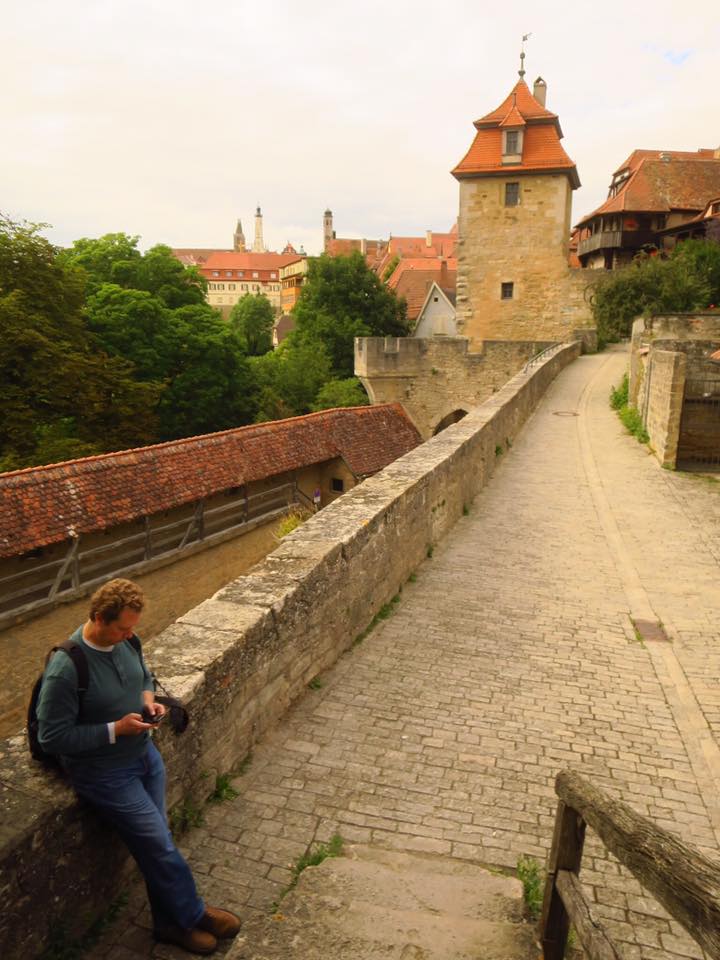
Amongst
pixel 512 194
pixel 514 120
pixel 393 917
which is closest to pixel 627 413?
pixel 393 917

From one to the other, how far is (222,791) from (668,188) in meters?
43.9

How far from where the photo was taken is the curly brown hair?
2.67m

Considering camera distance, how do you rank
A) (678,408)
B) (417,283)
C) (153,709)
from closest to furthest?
(153,709), (678,408), (417,283)

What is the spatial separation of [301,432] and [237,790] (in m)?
16.3

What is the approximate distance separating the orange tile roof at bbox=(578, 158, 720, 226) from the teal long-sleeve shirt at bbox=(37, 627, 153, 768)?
4201cm

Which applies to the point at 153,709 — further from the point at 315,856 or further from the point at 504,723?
the point at 504,723

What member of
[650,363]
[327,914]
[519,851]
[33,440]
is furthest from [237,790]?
[33,440]

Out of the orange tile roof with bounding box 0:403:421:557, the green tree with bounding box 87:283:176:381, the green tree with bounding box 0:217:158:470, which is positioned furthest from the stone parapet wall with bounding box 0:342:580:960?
the green tree with bounding box 87:283:176:381

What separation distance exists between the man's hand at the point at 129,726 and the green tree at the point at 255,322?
240 ft

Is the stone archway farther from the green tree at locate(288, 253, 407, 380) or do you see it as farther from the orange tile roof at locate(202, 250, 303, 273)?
the orange tile roof at locate(202, 250, 303, 273)

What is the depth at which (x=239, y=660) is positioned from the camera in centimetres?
376

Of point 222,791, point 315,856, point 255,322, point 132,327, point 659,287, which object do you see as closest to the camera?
point 315,856

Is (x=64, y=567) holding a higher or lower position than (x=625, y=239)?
lower

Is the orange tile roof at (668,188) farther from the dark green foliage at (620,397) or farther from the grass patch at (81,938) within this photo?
the grass patch at (81,938)
